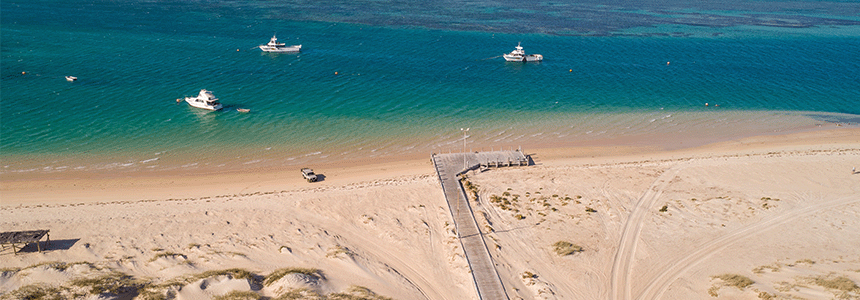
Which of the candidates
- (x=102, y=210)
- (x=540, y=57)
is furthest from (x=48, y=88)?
(x=540, y=57)

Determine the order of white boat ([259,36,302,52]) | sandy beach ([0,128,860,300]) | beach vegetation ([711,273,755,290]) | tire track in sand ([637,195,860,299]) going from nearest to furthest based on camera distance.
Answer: beach vegetation ([711,273,755,290])
sandy beach ([0,128,860,300])
tire track in sand ([637,195,860,299])
white boat ([259,36,302,52])

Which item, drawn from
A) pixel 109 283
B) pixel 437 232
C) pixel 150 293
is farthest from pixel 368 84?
pixel 150 293

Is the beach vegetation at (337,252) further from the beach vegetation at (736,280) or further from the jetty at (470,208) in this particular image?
the beach vegetation at (736,280)

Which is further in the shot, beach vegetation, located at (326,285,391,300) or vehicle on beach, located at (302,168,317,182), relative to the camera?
vehicle on beach, located at (302,168,317,182)

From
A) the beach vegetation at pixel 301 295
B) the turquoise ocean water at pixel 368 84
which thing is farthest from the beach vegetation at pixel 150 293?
the turquoise ocean water at pixel 368 84

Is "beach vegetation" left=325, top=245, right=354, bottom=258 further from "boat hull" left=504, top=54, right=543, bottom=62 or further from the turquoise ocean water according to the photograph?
"boat hull" left=504, top=54, right=543, bottom=62

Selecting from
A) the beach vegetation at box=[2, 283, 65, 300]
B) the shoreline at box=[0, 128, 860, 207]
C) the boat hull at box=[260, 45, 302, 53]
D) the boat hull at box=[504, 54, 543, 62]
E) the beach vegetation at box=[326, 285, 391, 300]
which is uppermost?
the boat hull at box=[504, 54, 543, 62]

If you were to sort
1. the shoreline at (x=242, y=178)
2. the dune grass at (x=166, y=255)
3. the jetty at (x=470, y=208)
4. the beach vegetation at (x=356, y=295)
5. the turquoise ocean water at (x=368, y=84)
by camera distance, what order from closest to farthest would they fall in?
the beach vegetation at (x=356, y=295), the jetty at (x=470, y=208), the dune grass at (x=166, y=255), the shoreline at (x=242, y=178), the turquoise ocean water at (x=368, y=84)

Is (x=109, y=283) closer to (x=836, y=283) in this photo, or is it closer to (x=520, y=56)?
(x=836, y=283)

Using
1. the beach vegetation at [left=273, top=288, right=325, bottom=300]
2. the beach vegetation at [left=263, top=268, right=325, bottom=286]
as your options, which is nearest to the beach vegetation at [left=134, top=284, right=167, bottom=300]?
the beach vegetation at [left=263, top=268, right=325, bottom=286]
